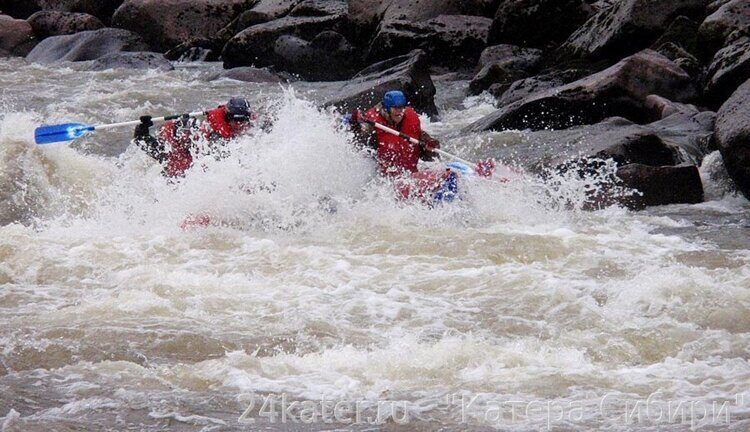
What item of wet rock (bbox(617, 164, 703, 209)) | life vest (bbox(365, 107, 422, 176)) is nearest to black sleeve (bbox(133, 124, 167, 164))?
life vest (bbox(365, 107, 422, 176))

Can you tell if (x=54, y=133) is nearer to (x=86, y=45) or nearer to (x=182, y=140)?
(x=182, y=140)

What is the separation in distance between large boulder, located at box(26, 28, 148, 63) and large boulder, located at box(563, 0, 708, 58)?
979 centimetres

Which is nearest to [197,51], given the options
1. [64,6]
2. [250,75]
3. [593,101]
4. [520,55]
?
[250,75]

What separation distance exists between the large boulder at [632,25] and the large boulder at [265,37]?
5479 mm

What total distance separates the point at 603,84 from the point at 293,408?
337 inches

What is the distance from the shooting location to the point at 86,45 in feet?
67.4

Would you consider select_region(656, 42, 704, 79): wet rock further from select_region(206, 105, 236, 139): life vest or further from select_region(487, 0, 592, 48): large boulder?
select_region(206, 105, 236, 139): life vest

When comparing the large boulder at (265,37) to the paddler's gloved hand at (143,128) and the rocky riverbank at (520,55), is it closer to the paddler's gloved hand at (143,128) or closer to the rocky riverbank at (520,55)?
the rocky riverbank at (520,55)

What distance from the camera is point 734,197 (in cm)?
994

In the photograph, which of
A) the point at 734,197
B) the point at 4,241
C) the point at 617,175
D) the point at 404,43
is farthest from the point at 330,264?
the point at 404,43

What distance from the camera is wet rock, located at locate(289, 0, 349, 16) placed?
64.1 ft

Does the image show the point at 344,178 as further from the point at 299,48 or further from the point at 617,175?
the point at 299,48

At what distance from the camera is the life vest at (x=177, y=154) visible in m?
9.88

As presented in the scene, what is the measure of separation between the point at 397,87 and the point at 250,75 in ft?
16.4
